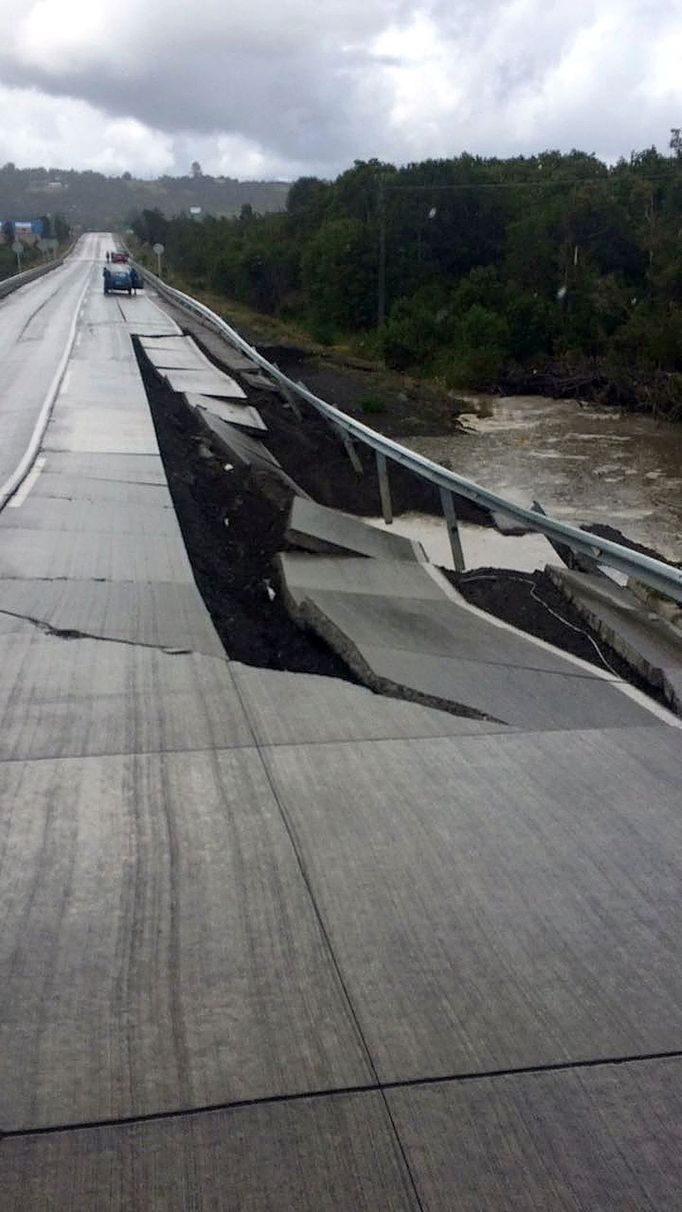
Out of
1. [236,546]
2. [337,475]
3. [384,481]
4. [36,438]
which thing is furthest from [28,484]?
[337,475]

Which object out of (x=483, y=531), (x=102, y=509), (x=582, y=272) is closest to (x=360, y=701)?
(x=102, y=509)

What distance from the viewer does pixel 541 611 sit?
9078mm

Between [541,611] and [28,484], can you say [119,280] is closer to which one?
[28,484]

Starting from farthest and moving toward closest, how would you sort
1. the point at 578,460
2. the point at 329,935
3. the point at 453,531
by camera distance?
the point at 578,460 < the point at 453,531 < the point at 329,935

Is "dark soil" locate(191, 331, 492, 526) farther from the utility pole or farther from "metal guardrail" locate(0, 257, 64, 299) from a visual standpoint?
"metal guardrail" locate(0, 257, 64, 299)

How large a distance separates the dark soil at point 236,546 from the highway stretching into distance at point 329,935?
0.56 meters

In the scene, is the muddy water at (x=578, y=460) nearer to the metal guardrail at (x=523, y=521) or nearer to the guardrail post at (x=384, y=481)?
the guardrail post at (x=384, y=481)

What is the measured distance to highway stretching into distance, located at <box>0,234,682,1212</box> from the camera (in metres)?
3.01

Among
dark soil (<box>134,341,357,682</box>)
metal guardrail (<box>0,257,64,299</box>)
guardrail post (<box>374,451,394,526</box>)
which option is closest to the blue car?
metal guardrail (<box>0,257,64,299</box>)

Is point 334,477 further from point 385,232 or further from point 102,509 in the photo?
point 385,232

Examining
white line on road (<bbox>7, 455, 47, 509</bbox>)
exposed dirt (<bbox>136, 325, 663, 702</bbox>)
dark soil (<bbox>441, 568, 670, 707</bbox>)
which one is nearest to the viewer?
dark soil (<bbox>441, 568, 670, 707</bbox>)

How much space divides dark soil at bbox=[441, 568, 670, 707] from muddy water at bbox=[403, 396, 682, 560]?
7986mm

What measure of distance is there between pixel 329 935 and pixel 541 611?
5.43m

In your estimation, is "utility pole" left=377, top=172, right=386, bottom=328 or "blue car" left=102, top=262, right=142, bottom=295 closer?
"utility pole" left=377, top=172, right=386, bottom=328
